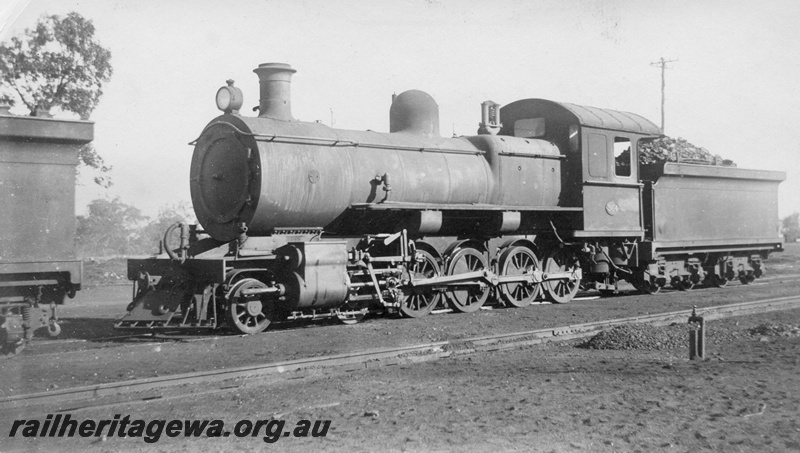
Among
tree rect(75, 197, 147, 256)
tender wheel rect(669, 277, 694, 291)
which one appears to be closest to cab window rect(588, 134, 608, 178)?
tender wheel rect(669, 277, 694, 291)

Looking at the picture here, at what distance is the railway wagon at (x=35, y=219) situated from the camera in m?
7.25

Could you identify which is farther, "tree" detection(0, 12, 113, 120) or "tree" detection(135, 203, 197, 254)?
"tree" detection(135, 203, 197, 254)

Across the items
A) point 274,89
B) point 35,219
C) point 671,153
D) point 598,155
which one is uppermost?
point 274,89

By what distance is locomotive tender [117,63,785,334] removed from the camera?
916 centimetres

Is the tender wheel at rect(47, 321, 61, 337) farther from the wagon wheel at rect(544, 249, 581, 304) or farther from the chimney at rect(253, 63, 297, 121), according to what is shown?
the wagon wheel at rect(544, 249, 581, 304)

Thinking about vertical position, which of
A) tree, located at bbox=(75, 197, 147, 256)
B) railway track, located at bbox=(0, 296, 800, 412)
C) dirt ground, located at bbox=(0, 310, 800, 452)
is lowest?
dirt ground, located at bbox=(0, 310, 800, 452)

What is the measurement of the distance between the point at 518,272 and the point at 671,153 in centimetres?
639

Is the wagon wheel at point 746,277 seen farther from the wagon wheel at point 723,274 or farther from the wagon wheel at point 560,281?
the wagon wheel at point 560,281

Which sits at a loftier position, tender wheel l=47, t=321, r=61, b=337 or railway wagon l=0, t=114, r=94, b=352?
railway wagon l=0, t=114, r=94, b=352

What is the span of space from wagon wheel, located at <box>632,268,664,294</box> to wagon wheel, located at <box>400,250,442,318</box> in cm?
551

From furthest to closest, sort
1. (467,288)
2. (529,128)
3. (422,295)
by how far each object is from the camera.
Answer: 1. (529,128)
2. (467,288)
3. (422,295)

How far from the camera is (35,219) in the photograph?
7414 millimetres

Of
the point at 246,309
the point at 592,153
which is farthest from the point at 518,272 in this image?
the point at 246,309

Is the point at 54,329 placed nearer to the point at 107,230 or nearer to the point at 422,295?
the point at 422,295
